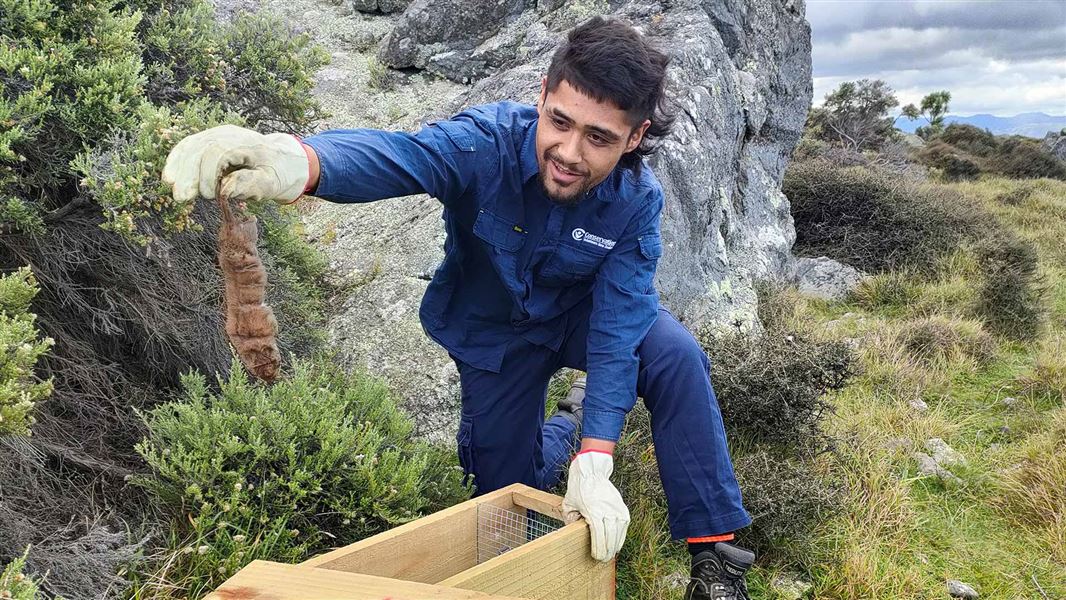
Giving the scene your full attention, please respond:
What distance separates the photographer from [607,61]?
253cm

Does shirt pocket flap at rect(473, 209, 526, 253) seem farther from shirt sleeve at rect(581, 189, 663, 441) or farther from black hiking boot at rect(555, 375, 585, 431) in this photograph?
black hiking boot at rect(555, 375, 585, 431)

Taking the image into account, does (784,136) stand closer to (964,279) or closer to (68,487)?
(964,279)

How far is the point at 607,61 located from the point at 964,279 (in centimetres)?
697

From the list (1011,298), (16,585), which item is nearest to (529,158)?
(16,585)

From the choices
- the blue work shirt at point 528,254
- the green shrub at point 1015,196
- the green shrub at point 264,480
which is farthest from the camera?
the green shrub at point 1015,196

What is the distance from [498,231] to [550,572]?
1273mm

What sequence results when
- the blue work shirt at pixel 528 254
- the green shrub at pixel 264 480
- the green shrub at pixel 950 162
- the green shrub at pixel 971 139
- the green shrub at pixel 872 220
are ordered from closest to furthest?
the green shrub at pixel 264 480 < the blue work shirt at pixel 528 254 < the green shrub at pixel 872 220 < the green shrub at pixel 950 162 < the green shrub at pixel 971 139

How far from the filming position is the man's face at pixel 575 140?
8.41 ft

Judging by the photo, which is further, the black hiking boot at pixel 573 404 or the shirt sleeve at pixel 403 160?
the black hiking boot at pixel 573 404

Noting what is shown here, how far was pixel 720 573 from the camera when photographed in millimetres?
2678

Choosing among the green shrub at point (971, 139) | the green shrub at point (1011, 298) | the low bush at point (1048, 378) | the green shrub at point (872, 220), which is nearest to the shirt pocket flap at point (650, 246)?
the low bush at point (1048, 378)

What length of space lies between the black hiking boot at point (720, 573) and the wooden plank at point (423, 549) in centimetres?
77


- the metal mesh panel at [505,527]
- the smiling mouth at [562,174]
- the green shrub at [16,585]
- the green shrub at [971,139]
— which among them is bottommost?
the metal mesh panel at [505,527]

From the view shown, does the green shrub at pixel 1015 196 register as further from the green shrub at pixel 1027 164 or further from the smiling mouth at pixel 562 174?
the smiling mouth at pixel 562 174
